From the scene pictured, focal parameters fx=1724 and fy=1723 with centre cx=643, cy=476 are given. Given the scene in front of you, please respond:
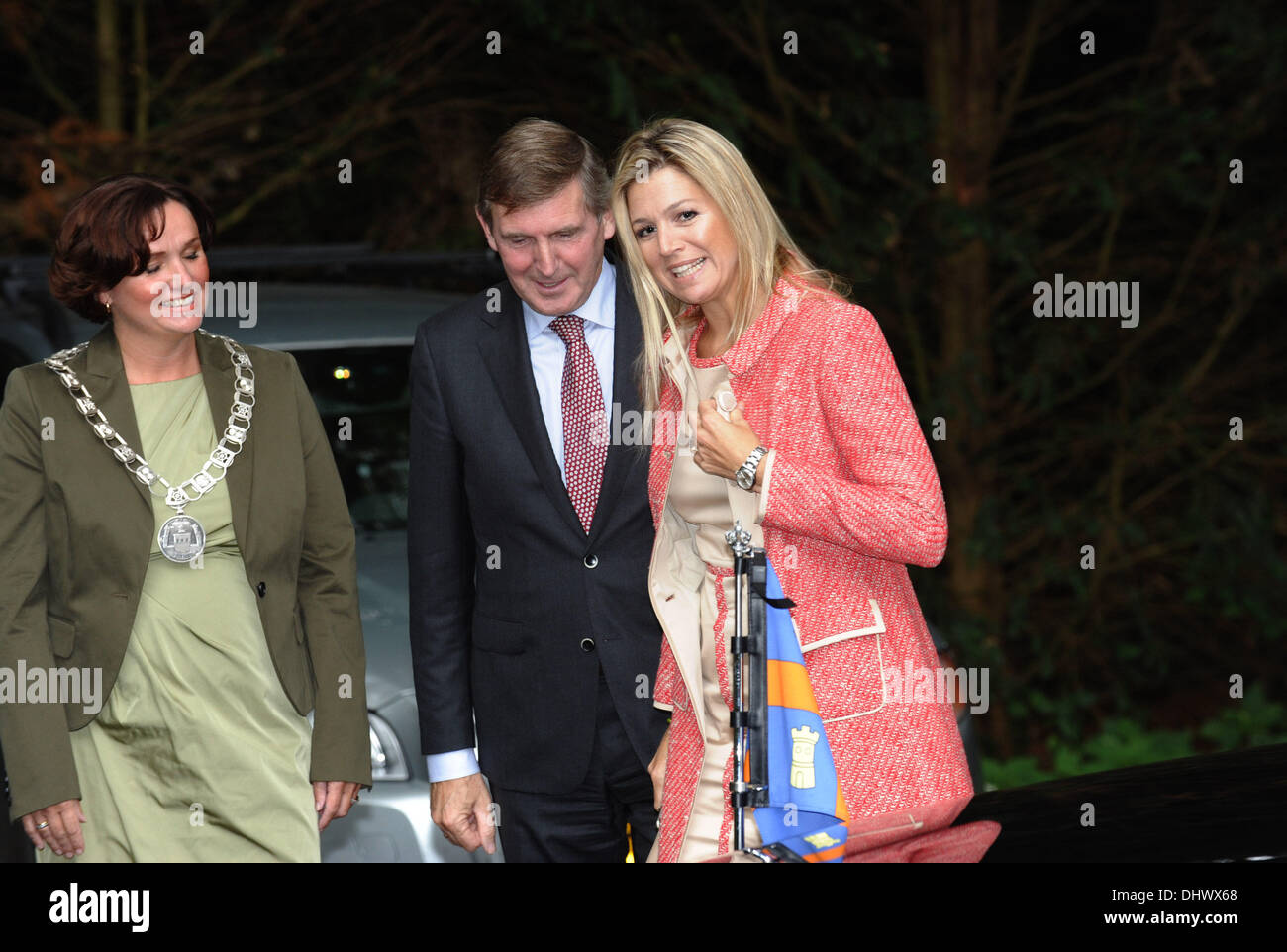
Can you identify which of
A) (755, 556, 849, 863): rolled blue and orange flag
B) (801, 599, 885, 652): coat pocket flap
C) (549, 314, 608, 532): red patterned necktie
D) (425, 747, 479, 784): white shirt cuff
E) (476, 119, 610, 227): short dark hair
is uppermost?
(476, 119, 610, 227): short dark hair

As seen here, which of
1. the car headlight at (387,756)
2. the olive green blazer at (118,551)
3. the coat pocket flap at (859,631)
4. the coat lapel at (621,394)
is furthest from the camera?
the car headlight at (387,756)

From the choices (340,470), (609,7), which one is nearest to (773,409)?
(340,470)

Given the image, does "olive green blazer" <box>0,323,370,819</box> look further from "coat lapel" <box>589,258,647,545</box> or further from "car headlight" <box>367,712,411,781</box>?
"car headlight" <box>367,712,411,781</box>

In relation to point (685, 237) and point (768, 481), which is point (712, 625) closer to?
point (768, 481)

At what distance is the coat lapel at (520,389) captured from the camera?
3.24 m

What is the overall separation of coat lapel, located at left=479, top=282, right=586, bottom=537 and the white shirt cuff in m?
0.53

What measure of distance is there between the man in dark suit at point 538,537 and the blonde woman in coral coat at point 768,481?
0.81 ft

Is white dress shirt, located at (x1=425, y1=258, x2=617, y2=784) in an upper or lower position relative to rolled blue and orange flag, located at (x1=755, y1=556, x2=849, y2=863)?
upper

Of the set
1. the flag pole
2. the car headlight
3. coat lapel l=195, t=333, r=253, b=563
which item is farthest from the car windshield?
the flag pole

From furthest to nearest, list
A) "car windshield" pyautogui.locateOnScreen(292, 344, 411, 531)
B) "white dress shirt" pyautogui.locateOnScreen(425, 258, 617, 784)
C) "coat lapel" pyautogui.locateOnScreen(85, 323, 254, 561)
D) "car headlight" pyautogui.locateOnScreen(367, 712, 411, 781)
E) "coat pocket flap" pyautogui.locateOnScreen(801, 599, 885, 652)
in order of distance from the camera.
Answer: "car windshield" pyautogui.locateOnScreen(292, 344, 411, 531), "car headlight" pyautogui.locateOnScreen(367, 712, 411, 781), "white dress shirt" pyautogui.locateOnScreen(425, 258, 617, 784), "coat lapel" pyautogui.locateOnScreen(85, 323, 254, 561), "coat pocket flap" pyautogui.locateOnScreen(801, 599, 885, 652)

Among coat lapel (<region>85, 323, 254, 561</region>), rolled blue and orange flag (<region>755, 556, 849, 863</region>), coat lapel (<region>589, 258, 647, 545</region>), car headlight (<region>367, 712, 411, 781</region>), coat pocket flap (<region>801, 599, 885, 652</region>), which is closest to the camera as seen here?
rolled blue and orange flag (<region>755, 556, 849, 863</region>)

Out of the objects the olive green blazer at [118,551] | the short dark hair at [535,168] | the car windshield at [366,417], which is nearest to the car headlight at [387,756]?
the olive green blazer at [118,551]

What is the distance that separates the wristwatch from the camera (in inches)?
105

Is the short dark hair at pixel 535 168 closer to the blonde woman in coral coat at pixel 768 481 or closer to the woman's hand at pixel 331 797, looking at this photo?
the blonde woman in coral coat at pixel 768 481
